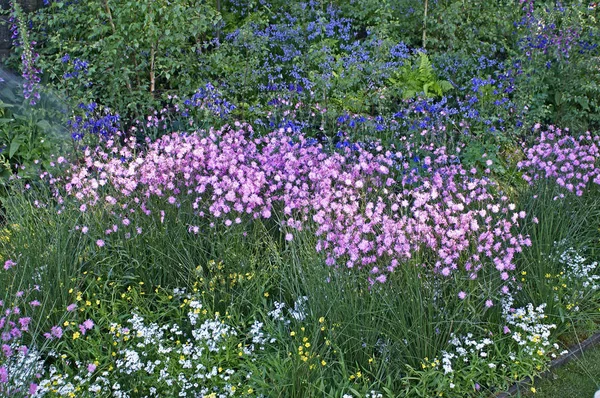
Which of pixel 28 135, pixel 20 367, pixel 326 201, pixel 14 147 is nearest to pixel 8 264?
pixel 20 367

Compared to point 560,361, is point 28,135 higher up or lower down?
higher up

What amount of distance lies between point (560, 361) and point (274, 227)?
181 centimetres

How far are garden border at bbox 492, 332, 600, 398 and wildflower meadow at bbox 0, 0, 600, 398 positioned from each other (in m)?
0.04

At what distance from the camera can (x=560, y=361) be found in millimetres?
3521

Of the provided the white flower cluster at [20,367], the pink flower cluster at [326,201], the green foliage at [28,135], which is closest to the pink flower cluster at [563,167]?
the pink flower cluster at [326,201]

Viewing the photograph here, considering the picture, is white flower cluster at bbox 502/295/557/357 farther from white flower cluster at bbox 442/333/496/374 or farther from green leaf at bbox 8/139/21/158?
green leaf at bbox 8/139/21/158

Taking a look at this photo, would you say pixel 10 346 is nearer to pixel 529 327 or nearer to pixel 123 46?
pixel 529 327

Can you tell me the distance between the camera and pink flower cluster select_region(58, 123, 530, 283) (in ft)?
11.2

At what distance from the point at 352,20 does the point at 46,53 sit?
10.6ft

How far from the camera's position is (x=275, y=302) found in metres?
3.52

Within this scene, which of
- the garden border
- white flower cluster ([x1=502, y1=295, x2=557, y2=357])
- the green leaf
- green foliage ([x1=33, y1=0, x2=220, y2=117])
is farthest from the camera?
green foliage ([x1=33, y1=0, x2=220, y2=117])

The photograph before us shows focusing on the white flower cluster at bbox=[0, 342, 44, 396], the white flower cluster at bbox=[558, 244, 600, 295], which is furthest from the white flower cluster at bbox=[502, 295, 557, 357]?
the white flower cluster at bbox=[0, 342, 44, 396]

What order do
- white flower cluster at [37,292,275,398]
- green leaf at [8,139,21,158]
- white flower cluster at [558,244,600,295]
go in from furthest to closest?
1. green leaf at [8,139,21,158]
2. white flower cluster at [558,244,600,295]
3. white flower cluster at [37,292,275,398]

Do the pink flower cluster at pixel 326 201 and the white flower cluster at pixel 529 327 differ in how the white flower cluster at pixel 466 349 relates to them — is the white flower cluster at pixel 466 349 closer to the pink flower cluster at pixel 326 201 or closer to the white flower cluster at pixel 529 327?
the white flower cluster at pixel 529 327
